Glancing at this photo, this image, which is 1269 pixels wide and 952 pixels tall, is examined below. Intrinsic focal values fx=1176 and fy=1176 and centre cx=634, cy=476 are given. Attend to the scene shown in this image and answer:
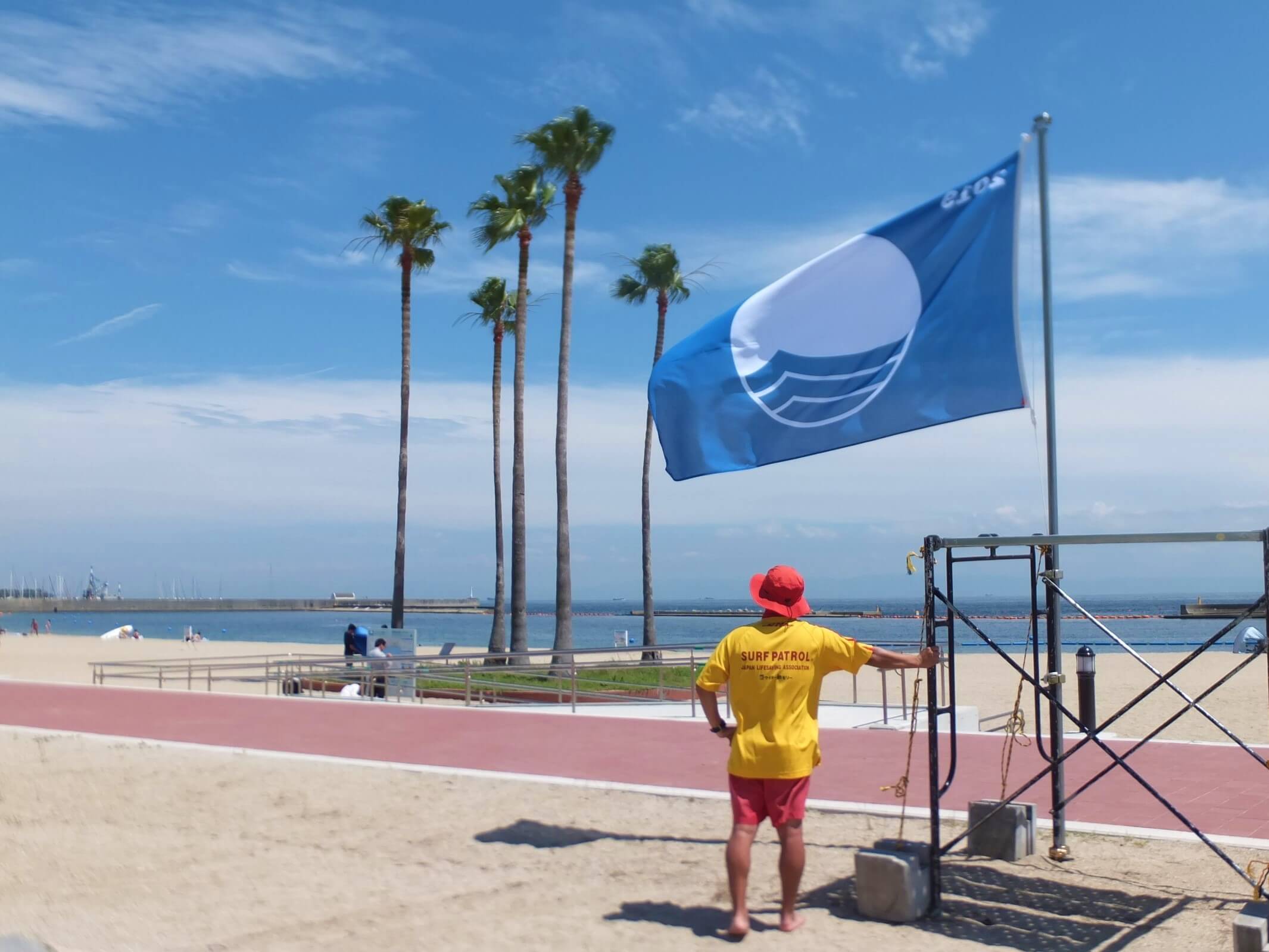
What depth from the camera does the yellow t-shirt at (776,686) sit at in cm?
550

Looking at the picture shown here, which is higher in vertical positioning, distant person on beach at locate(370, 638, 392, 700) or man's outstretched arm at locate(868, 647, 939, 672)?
man's outstretched arm at locate(868, 647, 939, 672)

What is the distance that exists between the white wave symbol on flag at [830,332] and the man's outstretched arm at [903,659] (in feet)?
5.16

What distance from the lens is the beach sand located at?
569 cm

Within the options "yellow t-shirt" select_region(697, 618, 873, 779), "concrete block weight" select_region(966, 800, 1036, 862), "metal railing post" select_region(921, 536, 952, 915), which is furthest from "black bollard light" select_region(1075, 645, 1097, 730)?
"yellow t-shirt" select_region(697, 618, 873, 779)

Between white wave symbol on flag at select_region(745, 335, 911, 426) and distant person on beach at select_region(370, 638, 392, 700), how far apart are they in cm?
1204

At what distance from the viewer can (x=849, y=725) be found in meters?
13.4

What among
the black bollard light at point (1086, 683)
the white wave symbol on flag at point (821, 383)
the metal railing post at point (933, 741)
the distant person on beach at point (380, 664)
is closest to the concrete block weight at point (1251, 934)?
the metal railing post at point (933, 741)

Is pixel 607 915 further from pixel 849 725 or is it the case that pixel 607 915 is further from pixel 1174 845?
pixel 849 725

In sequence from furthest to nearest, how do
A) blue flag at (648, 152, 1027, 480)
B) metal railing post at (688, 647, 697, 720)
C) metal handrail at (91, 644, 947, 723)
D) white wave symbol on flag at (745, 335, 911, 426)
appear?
1. metal handrail at (91, 644, 947, 723)
2. metal railing post at (688, 647, 697, 720)
3. white wave symbol on flag at (745, 335, 911, 426)
4. blue flag at (648, 152, 1027, 480)

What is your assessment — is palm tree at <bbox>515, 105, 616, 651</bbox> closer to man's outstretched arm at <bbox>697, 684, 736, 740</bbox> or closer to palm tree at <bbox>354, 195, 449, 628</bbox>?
palm tree at <bbox>354, 195, 449, 628</bbox>

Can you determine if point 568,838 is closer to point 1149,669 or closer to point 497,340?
point 1149,669

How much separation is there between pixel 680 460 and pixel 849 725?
7.02 meters

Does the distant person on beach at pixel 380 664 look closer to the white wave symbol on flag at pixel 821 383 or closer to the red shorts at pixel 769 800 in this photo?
the white wave symbol on flag at pixel 821 383

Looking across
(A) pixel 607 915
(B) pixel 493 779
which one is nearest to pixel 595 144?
(B) pixel 493 779
